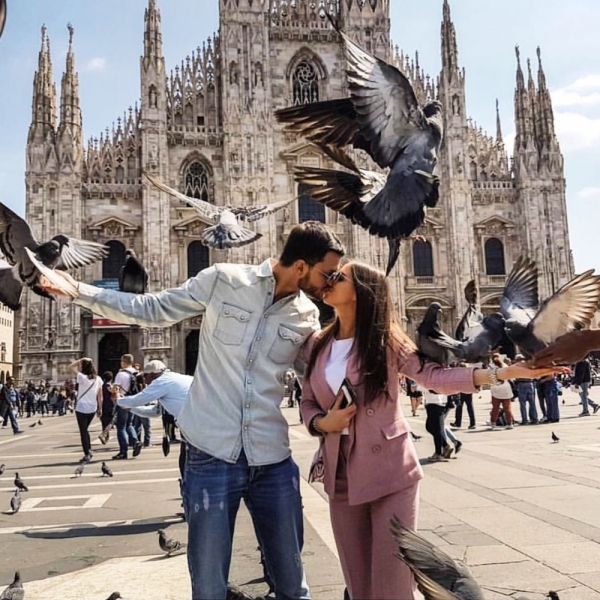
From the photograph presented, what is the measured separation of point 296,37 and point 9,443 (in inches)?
948

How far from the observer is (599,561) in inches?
152

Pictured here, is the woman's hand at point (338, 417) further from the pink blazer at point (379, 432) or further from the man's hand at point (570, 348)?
the man's hand at point (570, 348)

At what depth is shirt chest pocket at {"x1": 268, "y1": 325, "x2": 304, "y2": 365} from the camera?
8.24ft

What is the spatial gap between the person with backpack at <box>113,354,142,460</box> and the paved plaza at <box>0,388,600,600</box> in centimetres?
86

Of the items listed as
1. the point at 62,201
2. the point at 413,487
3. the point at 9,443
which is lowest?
the point at 9,443

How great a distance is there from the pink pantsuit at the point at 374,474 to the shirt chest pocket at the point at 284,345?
0.12 m

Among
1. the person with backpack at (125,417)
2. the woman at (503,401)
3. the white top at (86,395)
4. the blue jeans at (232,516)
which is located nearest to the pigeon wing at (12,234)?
the blue jeans at (232,516)

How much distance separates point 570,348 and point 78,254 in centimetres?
269

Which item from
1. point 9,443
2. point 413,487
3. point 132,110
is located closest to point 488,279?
point 132,110

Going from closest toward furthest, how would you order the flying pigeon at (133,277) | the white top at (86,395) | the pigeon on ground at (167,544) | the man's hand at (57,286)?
the man's hand at (57,286), the flying pigeon at (133,277), the pigeon on ground at (167,544), the white top at (86,395)

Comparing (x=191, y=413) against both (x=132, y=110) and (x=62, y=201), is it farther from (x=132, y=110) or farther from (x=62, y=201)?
(x=132, y=110)

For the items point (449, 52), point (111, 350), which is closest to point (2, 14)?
point (111, 350)

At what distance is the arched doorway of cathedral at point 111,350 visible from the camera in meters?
28.5

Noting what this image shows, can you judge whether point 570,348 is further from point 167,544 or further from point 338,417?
point 167,544
